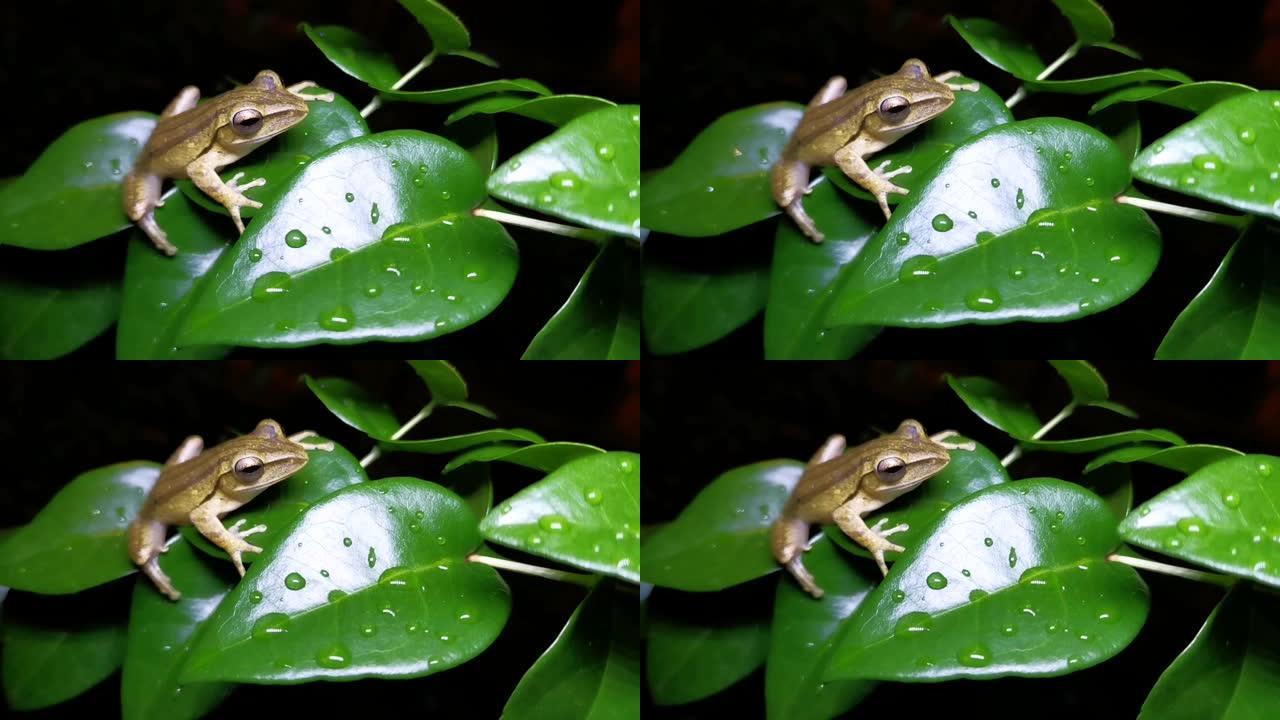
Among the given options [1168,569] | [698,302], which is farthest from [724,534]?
[1168,569]

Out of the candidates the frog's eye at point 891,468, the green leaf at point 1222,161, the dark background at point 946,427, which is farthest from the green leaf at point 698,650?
the green leaf at point 1222,161

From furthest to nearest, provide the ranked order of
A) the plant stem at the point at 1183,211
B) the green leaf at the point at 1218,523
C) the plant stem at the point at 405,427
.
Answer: the plant stem at the point at 405,427
the plant stem at the point at 1183,211
the green leaf at the point at 1218,523

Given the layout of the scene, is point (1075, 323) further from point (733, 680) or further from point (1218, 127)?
point (733, 680)

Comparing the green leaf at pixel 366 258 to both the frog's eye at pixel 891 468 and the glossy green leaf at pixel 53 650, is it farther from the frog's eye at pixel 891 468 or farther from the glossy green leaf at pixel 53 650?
the glossy green leaf at pixel 53 650

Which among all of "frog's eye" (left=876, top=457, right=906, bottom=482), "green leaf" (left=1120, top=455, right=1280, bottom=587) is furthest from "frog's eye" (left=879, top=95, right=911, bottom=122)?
"green leaf" (left=1120, top=455, right=1280, bottom=587)

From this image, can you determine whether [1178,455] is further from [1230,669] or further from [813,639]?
[813,639]
